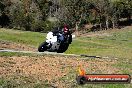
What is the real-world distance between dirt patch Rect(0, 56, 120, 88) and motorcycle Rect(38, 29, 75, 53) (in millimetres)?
2891

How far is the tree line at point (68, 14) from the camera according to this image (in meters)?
110

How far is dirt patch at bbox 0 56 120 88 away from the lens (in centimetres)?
1811

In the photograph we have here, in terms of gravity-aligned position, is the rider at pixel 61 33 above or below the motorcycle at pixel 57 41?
above

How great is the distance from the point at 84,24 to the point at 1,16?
1192 inches

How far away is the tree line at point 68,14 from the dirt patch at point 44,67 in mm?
84762

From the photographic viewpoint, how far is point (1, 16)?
111 meters

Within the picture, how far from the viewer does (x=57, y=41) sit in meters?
27.2

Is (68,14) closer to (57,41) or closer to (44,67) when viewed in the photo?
(57,41)

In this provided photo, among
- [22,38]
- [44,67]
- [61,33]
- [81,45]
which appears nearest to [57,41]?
[61,33]

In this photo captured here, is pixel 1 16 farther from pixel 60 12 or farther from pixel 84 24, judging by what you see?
pixel 84 24

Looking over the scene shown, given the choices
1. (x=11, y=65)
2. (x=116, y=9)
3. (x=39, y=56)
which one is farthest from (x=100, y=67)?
(x=116, y=9)

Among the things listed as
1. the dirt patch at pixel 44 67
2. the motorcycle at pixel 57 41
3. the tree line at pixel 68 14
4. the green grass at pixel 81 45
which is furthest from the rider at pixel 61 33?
the tree line at pixel 68 14

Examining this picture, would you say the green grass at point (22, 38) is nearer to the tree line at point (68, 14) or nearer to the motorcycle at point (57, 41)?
the motorcycle at point (57, 41)

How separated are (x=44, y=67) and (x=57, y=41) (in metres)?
7.16
